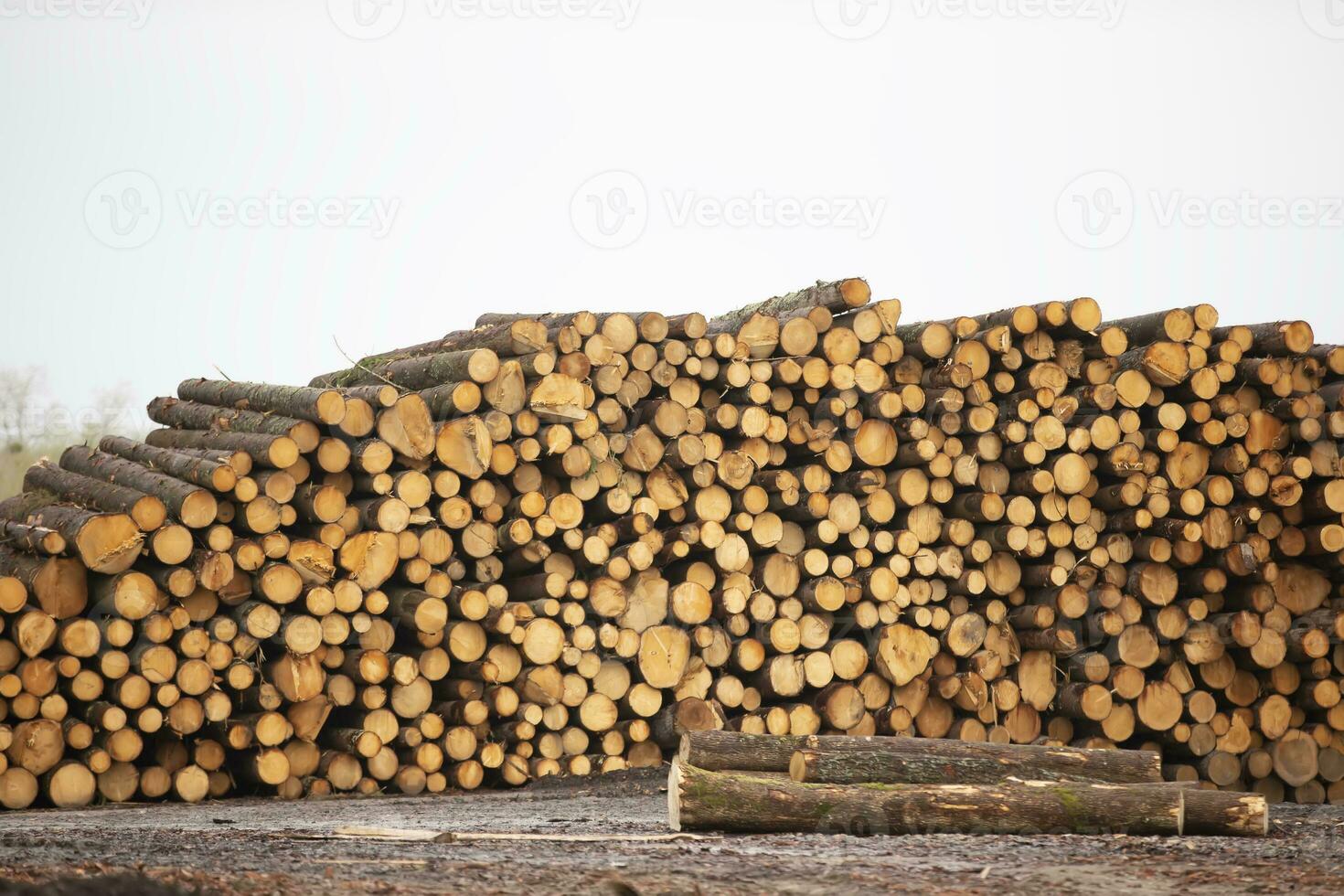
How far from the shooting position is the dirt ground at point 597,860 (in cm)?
369

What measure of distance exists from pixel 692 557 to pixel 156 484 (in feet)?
9.67

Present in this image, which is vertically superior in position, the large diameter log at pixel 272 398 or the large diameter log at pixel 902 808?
→ the large diameter log at pixel 272 398

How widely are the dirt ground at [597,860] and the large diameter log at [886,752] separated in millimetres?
374

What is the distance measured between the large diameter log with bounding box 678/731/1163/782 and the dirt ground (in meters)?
0.37

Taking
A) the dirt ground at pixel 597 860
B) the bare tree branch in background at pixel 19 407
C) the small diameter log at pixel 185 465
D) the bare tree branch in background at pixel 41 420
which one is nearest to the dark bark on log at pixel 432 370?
the small diameter log at pixel 185 465

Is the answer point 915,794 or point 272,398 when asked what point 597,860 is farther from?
point 272,398

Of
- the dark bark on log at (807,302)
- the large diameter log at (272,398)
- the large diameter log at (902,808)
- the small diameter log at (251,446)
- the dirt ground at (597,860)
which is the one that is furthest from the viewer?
the dark bark on log at (807,302)

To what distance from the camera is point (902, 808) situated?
5.21m

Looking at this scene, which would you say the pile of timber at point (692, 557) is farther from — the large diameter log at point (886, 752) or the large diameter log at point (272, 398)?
the large diameter log at point (886, 752)

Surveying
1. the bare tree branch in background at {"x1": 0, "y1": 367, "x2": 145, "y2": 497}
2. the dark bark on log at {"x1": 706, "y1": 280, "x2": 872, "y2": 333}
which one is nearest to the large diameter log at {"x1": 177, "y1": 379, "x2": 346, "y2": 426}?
the dark bark on log at {"x1": 706, "y1": 280, "x2": 872, "y2": 333}

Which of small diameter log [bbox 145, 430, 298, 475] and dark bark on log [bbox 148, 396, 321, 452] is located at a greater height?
A: dark bark on log [bbox 148, 396, 321, 452]

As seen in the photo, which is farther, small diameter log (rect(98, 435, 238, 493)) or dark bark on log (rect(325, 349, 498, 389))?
dark bark on log (rect(325, 349, 498, 389))

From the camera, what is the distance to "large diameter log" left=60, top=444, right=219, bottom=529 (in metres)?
6.67

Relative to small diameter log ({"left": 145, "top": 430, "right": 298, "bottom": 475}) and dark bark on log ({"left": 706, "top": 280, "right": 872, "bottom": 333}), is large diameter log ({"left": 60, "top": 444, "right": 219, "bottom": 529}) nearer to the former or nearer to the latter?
small diameter log ({"left": 145, "top": 430, "right": 298, "bottom": 475})
